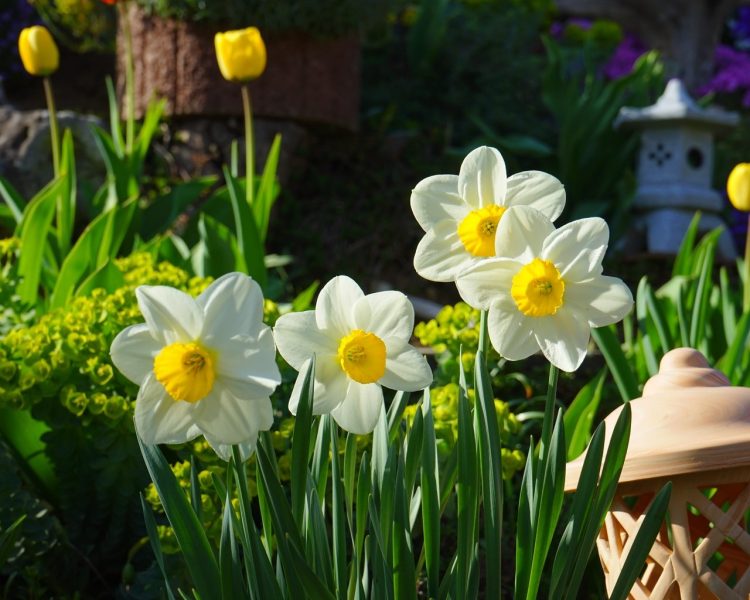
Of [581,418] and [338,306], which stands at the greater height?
[338,306]

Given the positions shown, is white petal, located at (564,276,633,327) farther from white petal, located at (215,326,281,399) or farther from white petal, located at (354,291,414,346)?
white petal, located at (215,326,281,399)

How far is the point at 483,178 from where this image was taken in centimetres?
117

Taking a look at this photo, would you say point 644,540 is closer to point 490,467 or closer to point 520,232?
point 490,467

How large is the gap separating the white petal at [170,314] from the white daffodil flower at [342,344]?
115 mm

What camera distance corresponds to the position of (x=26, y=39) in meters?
2.85

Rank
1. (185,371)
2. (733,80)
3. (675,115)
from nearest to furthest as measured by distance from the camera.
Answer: (185,371) → (675,115) → (733,80)

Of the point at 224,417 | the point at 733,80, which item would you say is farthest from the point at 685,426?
the point at 733,80

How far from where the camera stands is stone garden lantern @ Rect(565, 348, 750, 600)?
50.0 inches

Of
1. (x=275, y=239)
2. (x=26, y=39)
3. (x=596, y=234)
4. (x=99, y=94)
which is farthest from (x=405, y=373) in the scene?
(x=99, y=94)

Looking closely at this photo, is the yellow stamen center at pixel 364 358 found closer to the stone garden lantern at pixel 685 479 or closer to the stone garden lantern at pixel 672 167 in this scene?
the stone garden lantern at pixel 685 479

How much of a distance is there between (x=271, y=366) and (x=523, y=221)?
0.97 feet

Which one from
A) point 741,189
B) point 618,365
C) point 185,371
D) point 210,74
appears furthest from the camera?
point 210,74

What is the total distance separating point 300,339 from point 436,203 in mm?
222

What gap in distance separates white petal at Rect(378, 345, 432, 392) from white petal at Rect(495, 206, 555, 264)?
142mm
